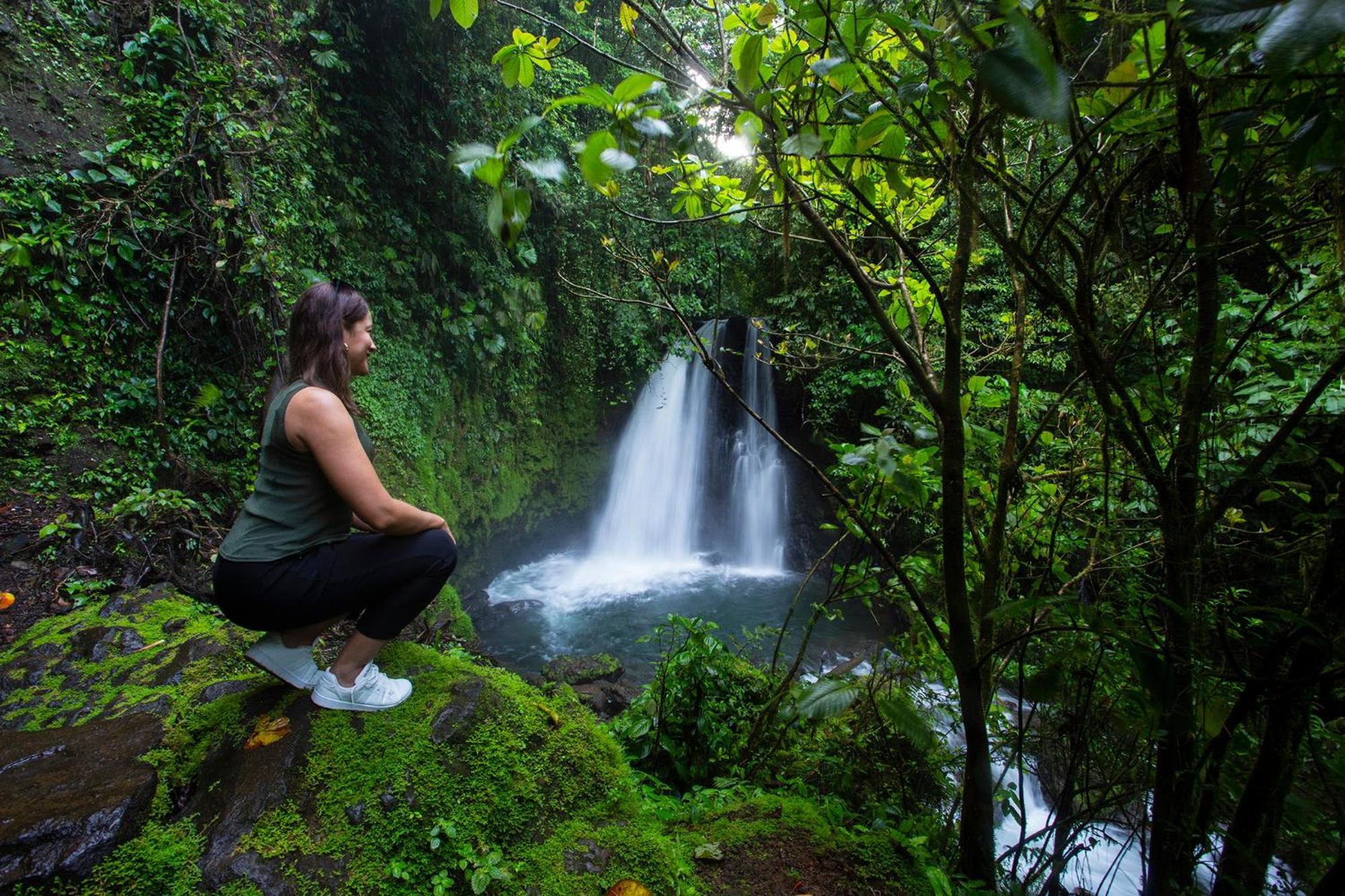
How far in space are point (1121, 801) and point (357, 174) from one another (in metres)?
7.43

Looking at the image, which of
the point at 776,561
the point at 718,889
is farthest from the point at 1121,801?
the point at 776,561

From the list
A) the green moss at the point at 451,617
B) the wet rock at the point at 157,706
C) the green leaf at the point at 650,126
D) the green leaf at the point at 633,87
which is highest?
the green leaf at the point at 650,126

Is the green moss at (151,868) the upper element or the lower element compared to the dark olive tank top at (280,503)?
lower

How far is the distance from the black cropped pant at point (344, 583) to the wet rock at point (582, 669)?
3.79 metres

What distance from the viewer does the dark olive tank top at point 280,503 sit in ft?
6.07

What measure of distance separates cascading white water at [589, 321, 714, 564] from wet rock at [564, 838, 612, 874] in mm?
9013

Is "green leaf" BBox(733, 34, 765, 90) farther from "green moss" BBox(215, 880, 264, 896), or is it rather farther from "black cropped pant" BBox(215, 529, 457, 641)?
"green moss" BBox(215, 880, 264, 896)

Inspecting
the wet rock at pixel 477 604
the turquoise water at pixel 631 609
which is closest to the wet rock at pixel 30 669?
the turquoise water at pixel 631 609

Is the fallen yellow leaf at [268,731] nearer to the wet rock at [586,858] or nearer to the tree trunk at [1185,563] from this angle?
the wet rock at [586,858]

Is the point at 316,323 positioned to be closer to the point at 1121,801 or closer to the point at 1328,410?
the point at 1121,801

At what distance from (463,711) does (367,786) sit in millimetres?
341

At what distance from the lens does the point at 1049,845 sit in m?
3.56

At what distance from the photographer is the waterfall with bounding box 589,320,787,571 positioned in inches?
422

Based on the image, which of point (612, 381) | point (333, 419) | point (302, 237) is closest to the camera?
point (333, 419)
